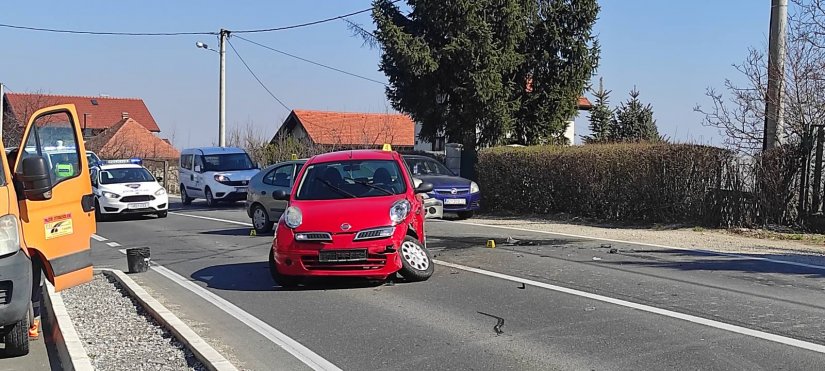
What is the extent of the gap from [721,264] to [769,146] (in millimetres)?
5934

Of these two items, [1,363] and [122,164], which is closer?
[1,363]

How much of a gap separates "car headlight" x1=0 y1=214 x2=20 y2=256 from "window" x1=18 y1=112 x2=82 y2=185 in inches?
56.3

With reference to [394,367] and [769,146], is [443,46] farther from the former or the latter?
[394,367]

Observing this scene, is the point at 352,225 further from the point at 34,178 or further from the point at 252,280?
the point at 34,178

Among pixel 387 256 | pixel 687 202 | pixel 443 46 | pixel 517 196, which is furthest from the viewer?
pixel 443 46

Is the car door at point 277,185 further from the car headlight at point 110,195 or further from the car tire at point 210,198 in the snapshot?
the car tire at point 210,198

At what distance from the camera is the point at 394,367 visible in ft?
21.1

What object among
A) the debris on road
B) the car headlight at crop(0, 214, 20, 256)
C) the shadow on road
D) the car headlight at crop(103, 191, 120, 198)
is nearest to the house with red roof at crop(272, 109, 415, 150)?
the car headlight at crop(103, 191, 120, 198)

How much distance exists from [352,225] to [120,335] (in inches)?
112

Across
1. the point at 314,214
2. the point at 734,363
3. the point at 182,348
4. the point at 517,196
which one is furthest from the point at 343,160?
the point at 517,196

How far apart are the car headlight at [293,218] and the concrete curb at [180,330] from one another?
1699mm

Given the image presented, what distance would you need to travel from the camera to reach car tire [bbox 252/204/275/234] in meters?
17.2

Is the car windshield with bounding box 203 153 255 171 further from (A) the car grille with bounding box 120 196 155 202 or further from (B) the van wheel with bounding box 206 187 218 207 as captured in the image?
(A) the car grille with bounding box 120 196 155 202

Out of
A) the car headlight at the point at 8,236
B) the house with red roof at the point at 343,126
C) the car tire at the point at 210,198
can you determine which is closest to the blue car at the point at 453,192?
the car tire at the point at 210,198
